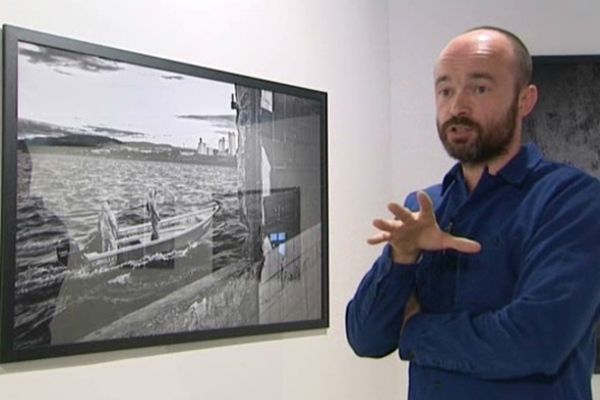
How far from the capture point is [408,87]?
9.27 ft

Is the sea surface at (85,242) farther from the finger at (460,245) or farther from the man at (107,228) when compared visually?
the finger at (460,245)

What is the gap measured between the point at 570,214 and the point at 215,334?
1.10m

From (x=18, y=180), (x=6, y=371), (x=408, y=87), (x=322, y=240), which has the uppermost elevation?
(x=408, y=87)

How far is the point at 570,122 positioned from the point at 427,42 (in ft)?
1.91

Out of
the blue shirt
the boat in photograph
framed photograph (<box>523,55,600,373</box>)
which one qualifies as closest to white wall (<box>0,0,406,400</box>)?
the boat in photograph

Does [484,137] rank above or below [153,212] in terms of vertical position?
above

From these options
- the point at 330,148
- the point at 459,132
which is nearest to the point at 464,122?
the point at 459,132

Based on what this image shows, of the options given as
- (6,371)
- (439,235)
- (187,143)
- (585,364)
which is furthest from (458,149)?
(6,371)

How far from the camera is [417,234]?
1270 millimetres

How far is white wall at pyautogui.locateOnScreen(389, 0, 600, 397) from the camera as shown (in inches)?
107

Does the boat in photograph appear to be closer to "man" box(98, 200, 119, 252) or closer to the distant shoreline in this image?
"man" box(98, 200, 119, 252)

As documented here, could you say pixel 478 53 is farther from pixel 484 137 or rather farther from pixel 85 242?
pixel 85 242

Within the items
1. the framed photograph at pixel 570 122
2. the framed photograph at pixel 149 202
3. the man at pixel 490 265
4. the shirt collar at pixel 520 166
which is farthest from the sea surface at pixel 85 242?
the framed photograph at pixel 570 122

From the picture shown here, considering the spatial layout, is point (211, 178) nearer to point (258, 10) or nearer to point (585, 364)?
point (258, 10)
